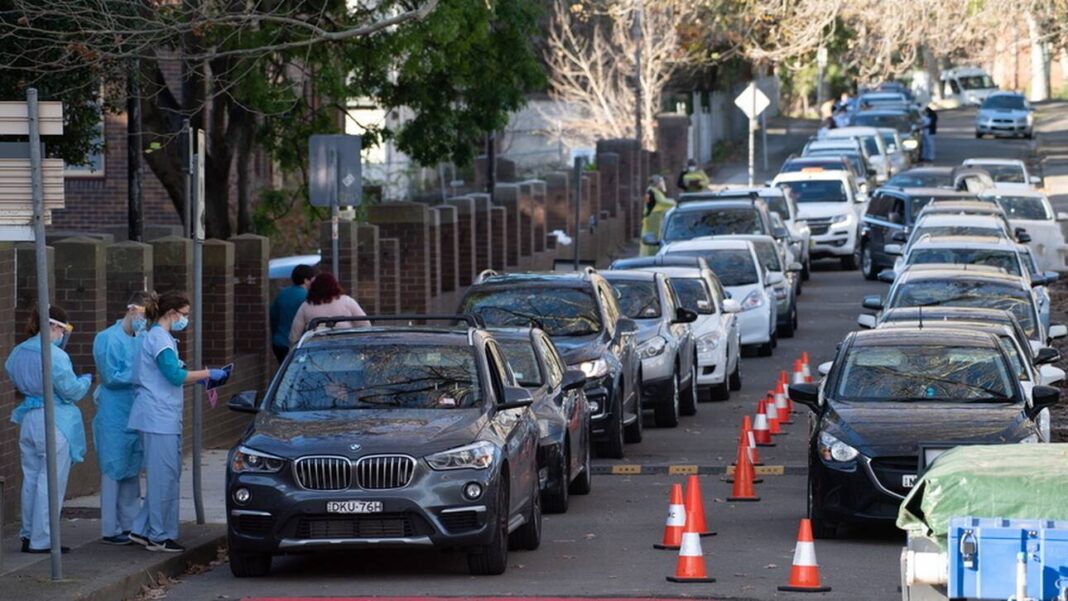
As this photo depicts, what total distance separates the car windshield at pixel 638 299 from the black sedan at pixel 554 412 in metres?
5.24

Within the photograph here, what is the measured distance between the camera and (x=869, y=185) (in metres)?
52.0

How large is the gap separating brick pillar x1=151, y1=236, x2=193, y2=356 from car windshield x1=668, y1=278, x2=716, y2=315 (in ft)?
24.1

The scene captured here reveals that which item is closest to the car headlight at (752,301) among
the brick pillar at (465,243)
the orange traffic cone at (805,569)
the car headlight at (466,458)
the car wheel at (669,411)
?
the brick pillar at (465,243)

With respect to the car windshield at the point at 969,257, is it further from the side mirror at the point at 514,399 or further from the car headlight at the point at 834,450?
the side mirror at the point at 514,399

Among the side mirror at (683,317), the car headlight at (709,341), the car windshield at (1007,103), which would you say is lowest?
the car headlight at (709,341)

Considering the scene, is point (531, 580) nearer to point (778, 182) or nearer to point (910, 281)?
point (910, 281)

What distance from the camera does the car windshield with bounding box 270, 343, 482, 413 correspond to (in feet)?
42.4

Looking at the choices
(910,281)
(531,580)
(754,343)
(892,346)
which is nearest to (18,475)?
(531,580)

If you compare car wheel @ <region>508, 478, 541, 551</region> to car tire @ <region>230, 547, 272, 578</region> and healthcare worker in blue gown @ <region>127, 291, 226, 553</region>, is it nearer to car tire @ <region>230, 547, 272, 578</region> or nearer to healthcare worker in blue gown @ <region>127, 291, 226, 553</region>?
car tire @ <region>230, 547, 272, 578</region>

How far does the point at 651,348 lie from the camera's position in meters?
20.8

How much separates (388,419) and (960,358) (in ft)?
15.1

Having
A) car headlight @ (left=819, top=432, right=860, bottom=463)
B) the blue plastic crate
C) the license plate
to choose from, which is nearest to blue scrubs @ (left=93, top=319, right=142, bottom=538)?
the license plate

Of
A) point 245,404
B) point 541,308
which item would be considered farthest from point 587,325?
point 245,404

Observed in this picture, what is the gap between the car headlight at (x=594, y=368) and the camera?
17891mm
